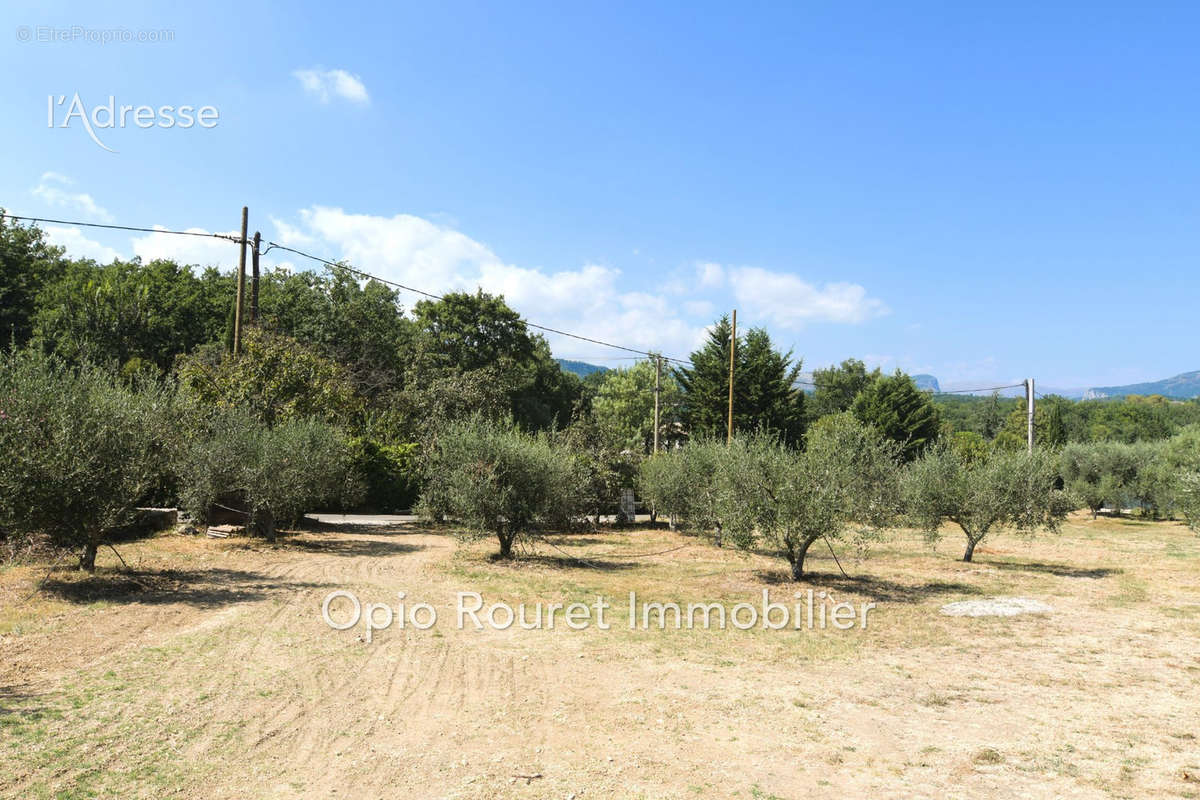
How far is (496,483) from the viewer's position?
57.5 feet

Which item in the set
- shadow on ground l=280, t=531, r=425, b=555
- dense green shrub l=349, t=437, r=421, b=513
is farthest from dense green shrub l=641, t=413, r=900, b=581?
dense green shrub l=349, t=437, r=421, b=513

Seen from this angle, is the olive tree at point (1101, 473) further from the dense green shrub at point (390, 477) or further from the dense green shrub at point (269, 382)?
the dense green shrub at point (269, 382)

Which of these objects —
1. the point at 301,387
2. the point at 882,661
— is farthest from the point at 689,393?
the point at 882,661

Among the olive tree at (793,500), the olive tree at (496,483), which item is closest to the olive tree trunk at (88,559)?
the olive tree at (496,483)

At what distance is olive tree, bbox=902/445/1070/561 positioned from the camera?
19.8 m

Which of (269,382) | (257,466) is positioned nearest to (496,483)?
(257,466)

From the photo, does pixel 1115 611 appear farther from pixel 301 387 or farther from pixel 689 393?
pixel 689 393

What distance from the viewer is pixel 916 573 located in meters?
19.0

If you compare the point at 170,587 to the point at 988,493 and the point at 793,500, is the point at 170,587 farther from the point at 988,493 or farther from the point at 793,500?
the point at 988,493

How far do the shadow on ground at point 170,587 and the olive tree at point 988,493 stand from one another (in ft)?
51.6

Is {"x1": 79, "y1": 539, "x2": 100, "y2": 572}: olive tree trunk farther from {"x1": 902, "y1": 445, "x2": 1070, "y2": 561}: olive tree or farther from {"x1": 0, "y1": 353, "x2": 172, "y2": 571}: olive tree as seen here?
{"x1": 902, "y1": 445, "x2": 1070, "y2": 561}: olive tree

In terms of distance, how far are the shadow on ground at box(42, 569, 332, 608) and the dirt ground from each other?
0.08 metres

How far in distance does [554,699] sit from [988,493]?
16.0 metres

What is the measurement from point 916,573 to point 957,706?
11398 mm
